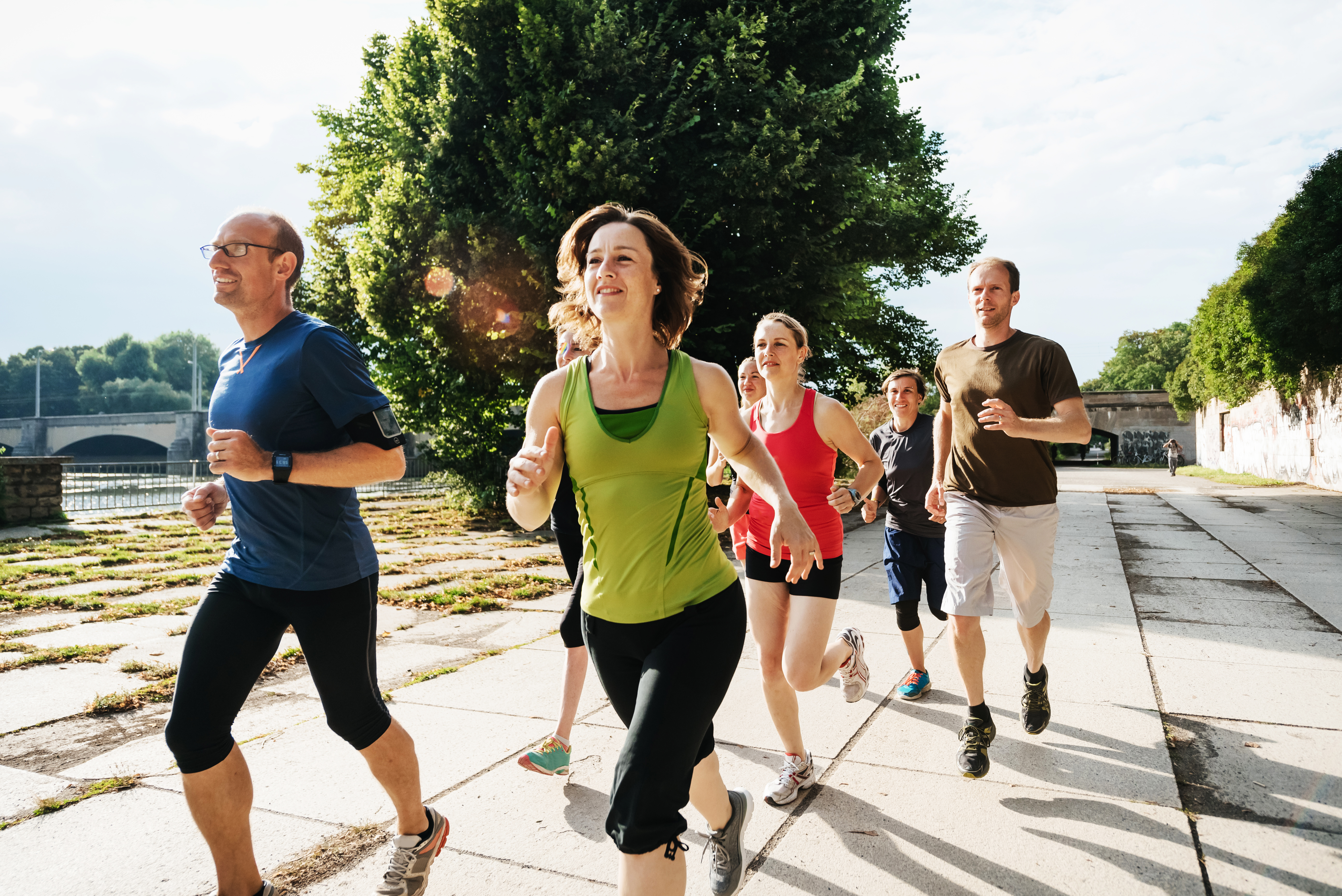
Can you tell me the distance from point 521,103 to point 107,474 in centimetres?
1645

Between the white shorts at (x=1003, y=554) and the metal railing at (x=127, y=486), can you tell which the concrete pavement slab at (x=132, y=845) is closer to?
the white shorts at (x=1003, y=554)

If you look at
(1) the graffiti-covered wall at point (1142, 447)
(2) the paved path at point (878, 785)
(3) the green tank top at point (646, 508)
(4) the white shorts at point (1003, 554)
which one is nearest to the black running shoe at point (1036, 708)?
(2) the paved path at point (878, 785)

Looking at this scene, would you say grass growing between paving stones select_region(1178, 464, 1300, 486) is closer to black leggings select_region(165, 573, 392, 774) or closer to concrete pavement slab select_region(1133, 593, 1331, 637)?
concrete pavement slab select_region(1133, 593, 1331, 637)

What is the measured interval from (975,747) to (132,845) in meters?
3.26

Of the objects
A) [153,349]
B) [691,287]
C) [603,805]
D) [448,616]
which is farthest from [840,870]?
[153,349]

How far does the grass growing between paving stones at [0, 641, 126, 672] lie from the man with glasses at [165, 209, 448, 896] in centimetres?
407

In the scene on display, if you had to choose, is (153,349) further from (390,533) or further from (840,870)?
(840,870)

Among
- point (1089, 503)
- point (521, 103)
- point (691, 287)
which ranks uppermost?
point (521, 103)

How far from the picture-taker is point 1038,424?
Result: 12.2 ft

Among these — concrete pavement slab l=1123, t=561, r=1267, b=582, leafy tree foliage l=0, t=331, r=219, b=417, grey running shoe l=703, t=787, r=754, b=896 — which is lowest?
concrete pavement slab l=1123, t=561, r=1267, b=582

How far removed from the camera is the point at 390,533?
14672 millimetres

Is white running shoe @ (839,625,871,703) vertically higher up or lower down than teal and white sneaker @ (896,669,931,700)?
higher up

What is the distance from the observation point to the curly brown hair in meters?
2.51

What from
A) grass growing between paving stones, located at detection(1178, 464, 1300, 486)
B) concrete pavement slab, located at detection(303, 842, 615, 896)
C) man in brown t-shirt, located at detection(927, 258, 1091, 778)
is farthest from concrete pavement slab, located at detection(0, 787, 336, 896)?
grass growing between paving stones, located at detection(1178, 464, 1300, 486)
